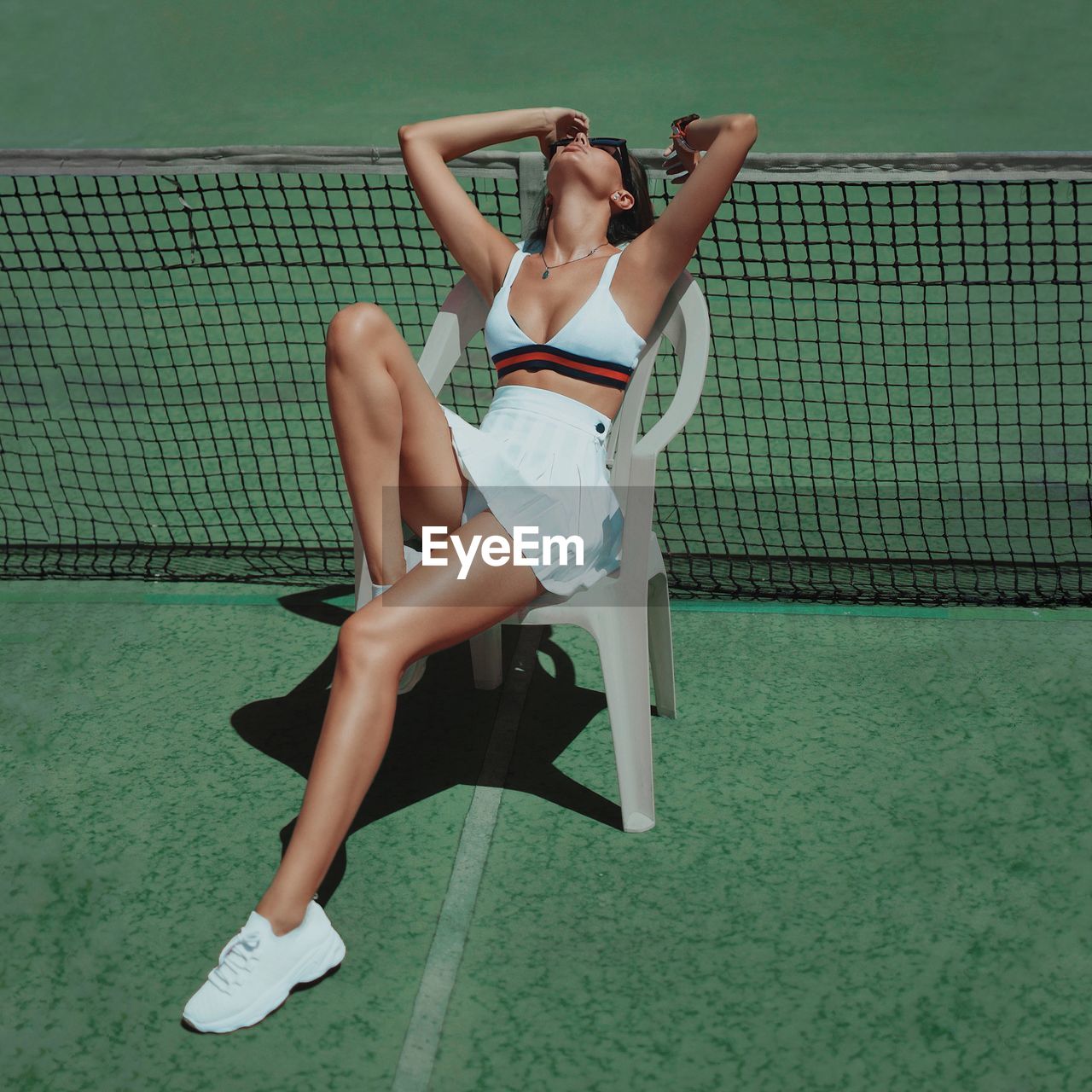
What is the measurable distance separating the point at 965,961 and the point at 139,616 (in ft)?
9.92

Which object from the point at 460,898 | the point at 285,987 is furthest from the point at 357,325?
the point at 285,987

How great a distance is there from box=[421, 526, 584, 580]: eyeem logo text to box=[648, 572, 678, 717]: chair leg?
447 mm

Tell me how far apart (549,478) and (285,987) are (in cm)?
148

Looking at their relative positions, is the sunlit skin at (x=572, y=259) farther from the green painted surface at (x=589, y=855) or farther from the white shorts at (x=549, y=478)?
the green painted surface at (x=589, y=855)

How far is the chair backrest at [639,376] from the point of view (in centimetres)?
342

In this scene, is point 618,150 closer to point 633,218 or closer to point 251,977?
point 633,218

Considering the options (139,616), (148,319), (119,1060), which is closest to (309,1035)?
(119,1060)

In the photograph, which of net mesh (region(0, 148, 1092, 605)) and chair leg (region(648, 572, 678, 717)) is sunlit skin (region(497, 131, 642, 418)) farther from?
chair leg (region(648, 572, 678, 717))

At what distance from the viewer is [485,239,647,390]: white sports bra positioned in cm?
380

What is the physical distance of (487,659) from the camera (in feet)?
13.8

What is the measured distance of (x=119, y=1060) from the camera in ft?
9.48

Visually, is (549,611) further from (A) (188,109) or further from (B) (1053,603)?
(A) (188,109)

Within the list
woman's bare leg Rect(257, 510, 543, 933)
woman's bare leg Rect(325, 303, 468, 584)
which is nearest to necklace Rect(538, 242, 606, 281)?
woman's bare leg Rect(325, 303, 468, 584)

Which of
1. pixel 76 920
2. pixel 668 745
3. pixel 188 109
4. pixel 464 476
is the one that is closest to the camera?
pixel 76 920
